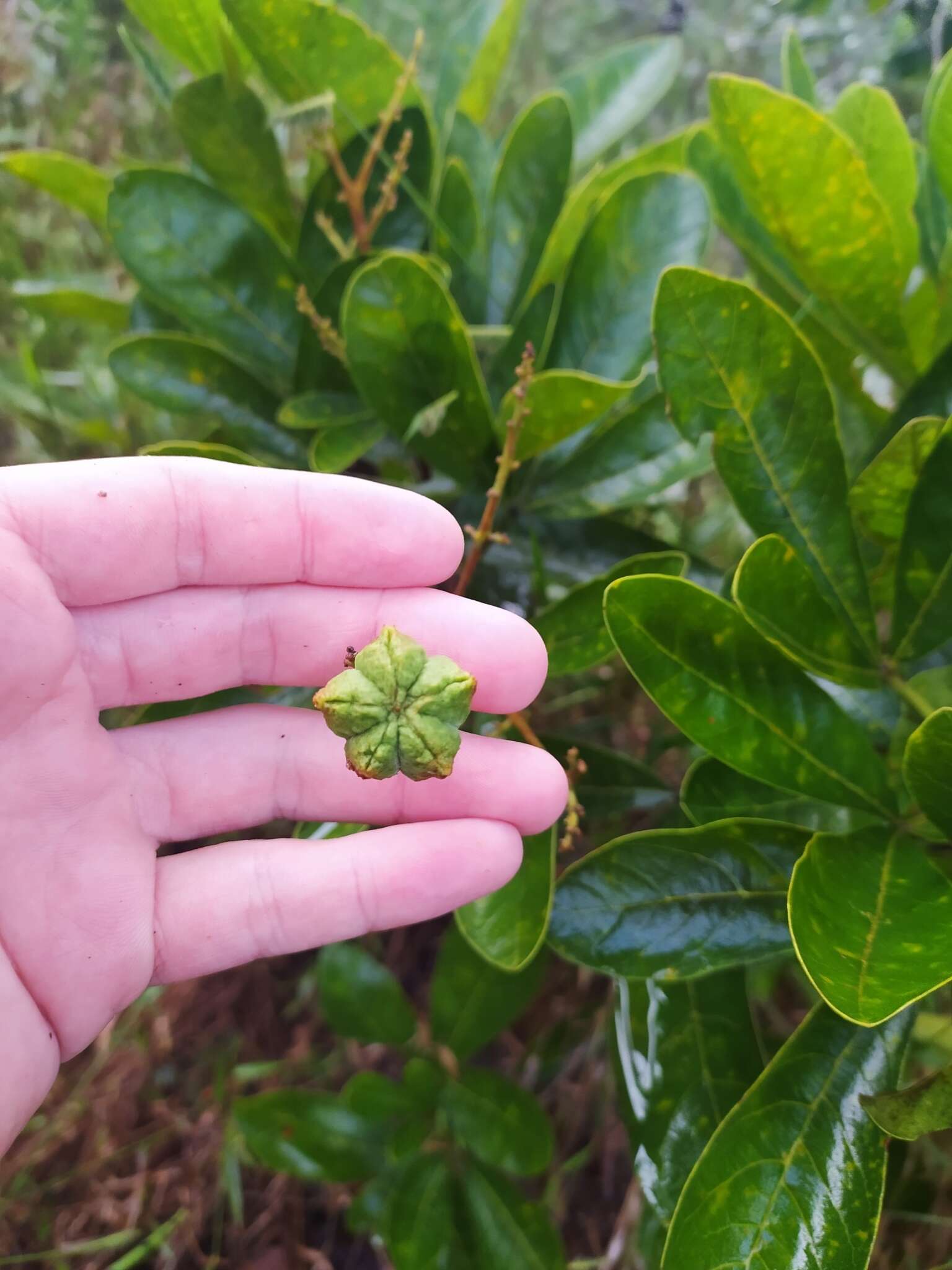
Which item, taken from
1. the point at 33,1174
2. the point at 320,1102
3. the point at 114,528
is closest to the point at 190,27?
the point at 114,528

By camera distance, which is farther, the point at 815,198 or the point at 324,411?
the point at 324,411

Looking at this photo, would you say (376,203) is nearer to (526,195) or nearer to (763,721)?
(526,195)

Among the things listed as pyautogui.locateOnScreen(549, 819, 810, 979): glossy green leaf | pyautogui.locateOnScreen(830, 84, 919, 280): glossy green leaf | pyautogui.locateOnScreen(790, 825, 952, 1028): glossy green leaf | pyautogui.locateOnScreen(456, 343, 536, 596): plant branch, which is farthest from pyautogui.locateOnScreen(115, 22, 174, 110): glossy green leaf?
pyautogui.locateOnScreen(790, 825, 952, 1028): glossy green leaf

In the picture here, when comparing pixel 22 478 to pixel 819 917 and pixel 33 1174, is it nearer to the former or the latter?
pixel 819 917

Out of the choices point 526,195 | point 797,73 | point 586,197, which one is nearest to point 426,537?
point 526,195

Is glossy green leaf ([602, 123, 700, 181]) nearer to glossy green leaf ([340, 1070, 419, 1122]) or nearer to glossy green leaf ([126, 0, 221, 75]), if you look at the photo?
glossy green leaf ([126, 0, 221, 75])
